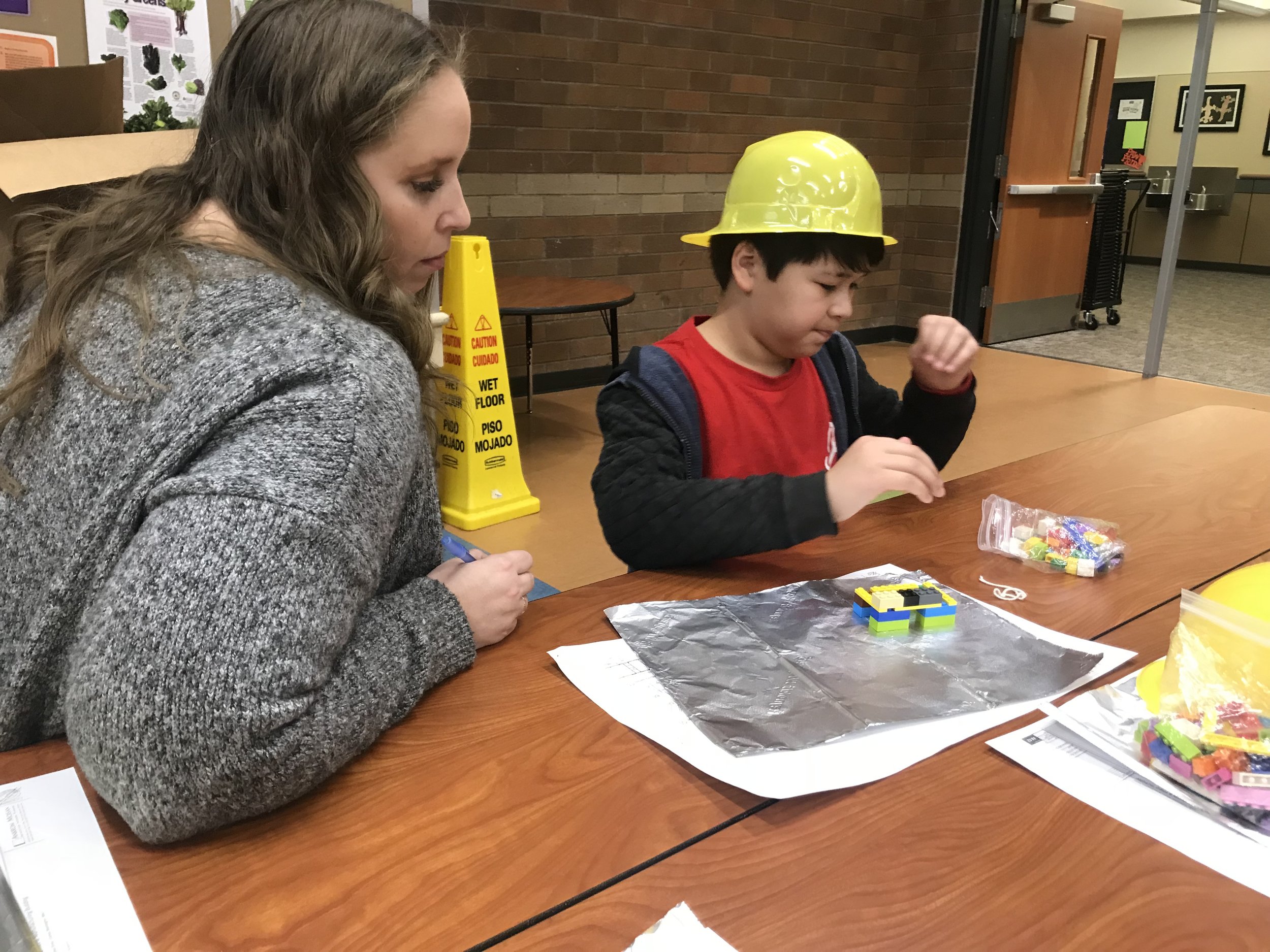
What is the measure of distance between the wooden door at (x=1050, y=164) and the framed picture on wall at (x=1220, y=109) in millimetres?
3822

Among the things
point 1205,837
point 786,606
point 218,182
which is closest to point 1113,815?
point 1205,837

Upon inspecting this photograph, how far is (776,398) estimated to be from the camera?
4.87 ft

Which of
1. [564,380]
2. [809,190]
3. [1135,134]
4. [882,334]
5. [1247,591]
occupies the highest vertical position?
[1135,134]

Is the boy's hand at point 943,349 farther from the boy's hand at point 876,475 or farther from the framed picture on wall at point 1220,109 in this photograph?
the framed picture on wall at point 1220,109

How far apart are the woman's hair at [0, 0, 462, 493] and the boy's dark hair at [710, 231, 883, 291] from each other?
0.58 metres

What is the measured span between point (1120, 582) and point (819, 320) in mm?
515

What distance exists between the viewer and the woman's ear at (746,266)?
1.37 meters

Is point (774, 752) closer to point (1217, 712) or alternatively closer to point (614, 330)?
point (1217, 712)

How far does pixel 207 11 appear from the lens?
70.7 inches

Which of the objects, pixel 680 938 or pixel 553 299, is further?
pixel 553 299

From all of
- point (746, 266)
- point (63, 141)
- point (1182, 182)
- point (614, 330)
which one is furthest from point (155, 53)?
point (1182, 182)

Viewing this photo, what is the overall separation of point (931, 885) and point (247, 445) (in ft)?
1.78

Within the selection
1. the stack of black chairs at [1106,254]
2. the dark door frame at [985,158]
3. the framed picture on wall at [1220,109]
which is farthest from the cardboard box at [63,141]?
the framed picture on wall at [1220,109]

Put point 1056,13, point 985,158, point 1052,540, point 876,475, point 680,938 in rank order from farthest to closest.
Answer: point 985,158
point 1056,13
point 1052,540
point 876,475
point 680,938
